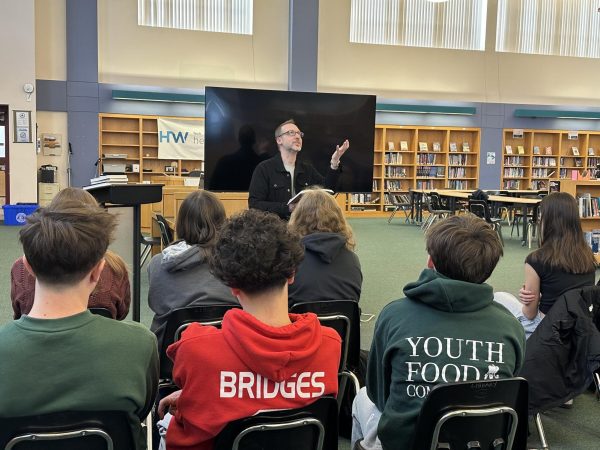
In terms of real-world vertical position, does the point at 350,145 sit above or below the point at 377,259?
above

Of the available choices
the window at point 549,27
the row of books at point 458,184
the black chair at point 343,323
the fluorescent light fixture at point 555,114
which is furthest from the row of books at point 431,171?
the black chair at point 343,323

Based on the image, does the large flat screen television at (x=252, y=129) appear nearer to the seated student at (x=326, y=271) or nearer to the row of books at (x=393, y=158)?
the seated student at (x=326, y=271)

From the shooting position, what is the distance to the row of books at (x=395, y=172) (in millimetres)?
15133

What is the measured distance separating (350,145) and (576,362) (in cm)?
320

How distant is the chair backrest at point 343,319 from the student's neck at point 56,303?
1139 mm

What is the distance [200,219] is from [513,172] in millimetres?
14597

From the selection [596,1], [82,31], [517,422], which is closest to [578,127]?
[596,1]

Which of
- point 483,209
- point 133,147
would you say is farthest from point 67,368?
point 133,147

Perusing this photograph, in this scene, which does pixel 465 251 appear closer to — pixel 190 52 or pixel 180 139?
pixel 180 139

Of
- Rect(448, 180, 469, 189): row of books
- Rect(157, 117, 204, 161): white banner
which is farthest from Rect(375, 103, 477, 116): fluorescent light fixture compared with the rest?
Rect(157, 117, 204, 161): white banner

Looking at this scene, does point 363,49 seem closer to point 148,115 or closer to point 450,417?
point 148,115

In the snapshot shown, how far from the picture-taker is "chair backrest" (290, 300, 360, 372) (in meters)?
2.39

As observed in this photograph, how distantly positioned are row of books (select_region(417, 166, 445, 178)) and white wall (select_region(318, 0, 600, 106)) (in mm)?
1781

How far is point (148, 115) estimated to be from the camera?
13.2m
